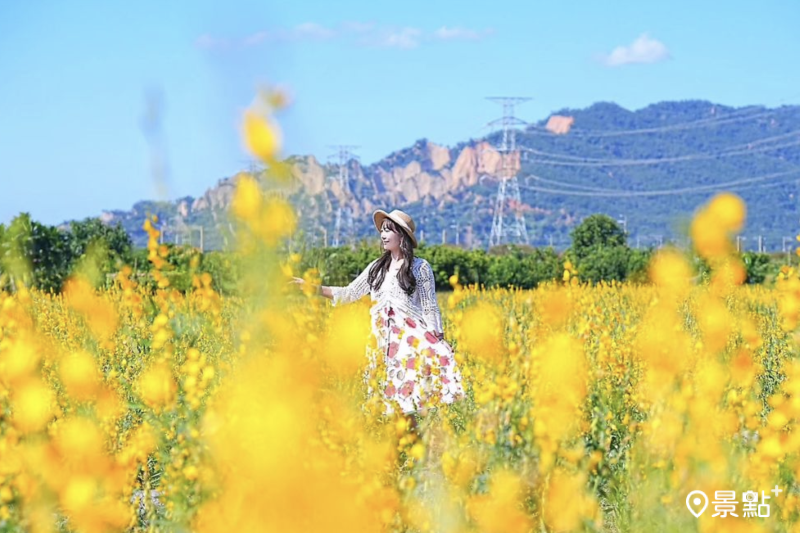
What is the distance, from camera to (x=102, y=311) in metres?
4.88

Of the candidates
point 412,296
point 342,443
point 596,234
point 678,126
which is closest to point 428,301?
point 412,296

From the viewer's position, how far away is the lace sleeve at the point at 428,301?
5621 millimetres

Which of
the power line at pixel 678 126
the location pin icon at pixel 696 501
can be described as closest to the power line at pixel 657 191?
the power line at pixel 678 126

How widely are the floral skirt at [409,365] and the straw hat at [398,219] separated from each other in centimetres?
41

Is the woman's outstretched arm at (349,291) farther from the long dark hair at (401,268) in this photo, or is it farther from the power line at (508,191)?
the power line at (508,191)

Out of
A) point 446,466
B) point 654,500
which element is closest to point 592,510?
point 654,500

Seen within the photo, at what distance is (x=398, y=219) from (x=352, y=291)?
0.46 m

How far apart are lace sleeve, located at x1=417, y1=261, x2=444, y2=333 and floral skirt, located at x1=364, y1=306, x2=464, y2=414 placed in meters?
0.06

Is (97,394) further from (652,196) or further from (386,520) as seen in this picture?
(652,196)

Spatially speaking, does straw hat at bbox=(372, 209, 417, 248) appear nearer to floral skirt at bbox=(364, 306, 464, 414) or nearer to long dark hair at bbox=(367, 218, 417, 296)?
long dark hair at bbox=(367, 218, 417, 296)

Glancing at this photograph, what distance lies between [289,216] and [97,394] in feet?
6.53

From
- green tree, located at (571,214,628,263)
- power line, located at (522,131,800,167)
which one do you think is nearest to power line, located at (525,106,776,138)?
power line, located at (522,131,800,167)

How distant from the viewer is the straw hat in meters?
5.50

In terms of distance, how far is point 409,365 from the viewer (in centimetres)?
512
